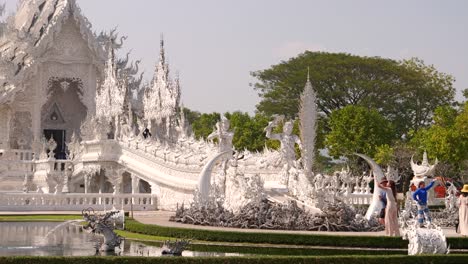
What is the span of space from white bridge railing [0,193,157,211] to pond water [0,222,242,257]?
6381 millimetres

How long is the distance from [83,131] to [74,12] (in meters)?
7.50

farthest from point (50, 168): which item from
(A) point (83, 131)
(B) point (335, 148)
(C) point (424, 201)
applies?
(C) point (424, 201)

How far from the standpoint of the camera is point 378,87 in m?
53.2

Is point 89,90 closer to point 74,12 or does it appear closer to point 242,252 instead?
point 74,12

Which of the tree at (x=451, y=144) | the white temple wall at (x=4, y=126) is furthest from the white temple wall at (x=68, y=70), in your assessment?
the tree at (x=451, y=144)

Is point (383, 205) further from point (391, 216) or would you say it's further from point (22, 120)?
point (22, 120)

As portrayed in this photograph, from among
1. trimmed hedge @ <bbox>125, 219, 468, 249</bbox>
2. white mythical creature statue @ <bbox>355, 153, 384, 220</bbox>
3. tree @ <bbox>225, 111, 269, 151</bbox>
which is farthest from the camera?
tree @ <bbox>225, 111, 269, 151</bbox>

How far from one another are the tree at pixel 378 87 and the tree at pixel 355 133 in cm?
668

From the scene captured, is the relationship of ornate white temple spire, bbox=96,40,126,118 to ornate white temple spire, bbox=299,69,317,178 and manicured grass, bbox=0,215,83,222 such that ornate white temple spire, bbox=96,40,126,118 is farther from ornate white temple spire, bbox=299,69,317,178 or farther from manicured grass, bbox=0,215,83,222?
ornate white temple spire, bbox=299,69,317,178

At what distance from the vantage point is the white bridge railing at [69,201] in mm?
30422

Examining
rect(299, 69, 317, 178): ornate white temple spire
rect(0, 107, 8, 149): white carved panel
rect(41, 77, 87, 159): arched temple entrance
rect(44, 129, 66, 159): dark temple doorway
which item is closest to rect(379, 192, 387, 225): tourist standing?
rect(299, 69, 317, 178): ornate white temple spire

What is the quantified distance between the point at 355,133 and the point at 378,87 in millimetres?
8130

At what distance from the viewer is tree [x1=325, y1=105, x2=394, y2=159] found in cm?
4569

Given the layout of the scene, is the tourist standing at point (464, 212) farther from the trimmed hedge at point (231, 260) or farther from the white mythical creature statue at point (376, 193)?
the trimmed hedge at point (231, 260)
